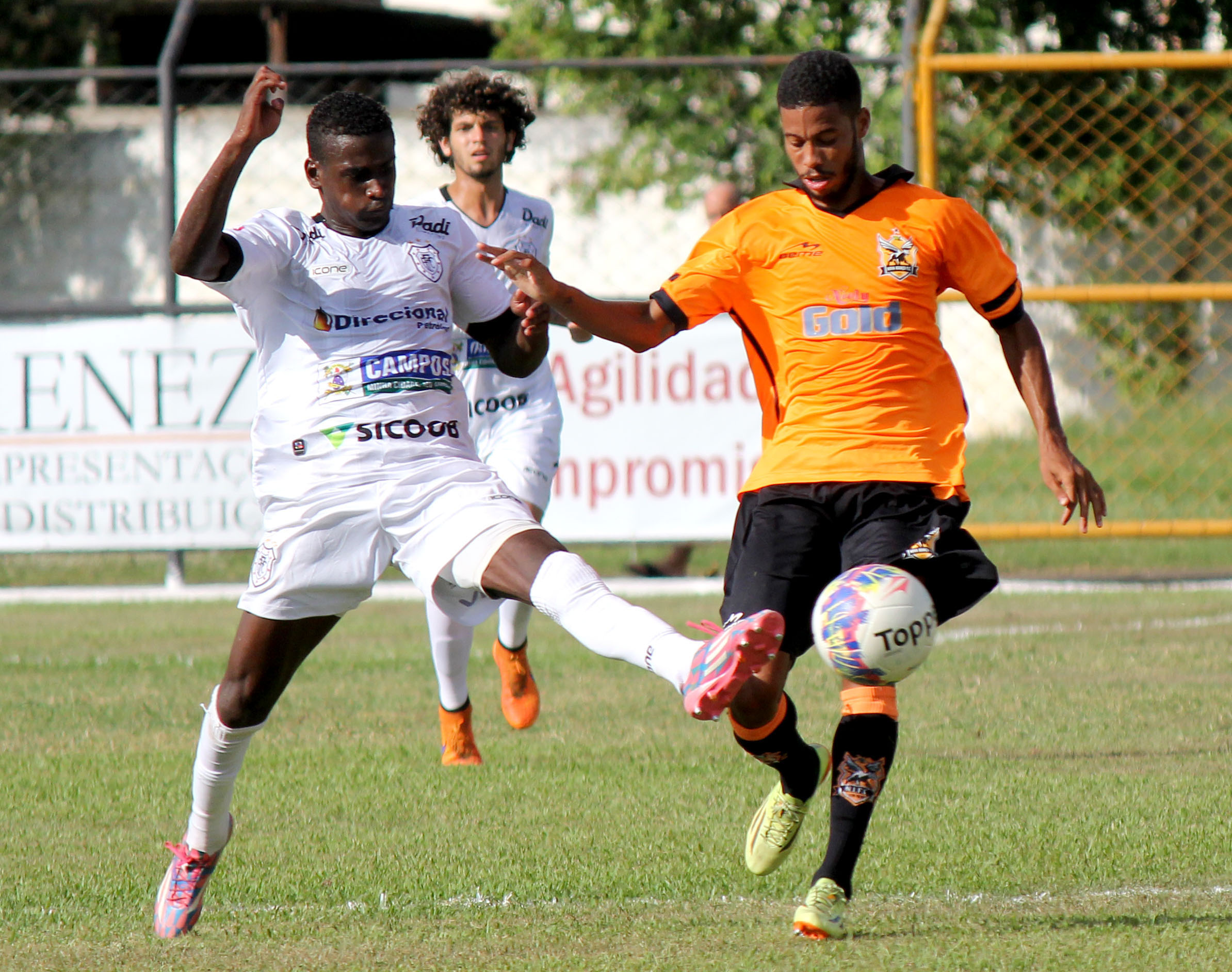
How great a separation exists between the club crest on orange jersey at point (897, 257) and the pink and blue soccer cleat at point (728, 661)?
1206 mm

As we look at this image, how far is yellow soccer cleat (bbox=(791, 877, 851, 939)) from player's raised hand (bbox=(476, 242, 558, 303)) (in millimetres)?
1569

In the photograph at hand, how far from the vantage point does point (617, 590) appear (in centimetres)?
1081

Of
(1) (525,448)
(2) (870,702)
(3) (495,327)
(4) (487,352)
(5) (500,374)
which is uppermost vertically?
(3) (495,327)

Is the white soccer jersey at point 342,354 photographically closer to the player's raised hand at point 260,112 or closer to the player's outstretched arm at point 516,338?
the player's outstretched arm at point 516,338

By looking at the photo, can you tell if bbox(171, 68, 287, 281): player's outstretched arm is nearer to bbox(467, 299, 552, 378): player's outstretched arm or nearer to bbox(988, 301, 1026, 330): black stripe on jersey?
bbox(467, 299, 552, 378): player's outstretched arm

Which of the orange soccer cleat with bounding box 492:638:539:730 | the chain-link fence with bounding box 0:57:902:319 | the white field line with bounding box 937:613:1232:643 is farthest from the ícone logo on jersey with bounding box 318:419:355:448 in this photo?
the chain-link fence with bounding box 0:57:902:319

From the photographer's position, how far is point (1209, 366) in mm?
15375

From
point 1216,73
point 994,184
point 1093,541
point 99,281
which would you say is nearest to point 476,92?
point 994,184

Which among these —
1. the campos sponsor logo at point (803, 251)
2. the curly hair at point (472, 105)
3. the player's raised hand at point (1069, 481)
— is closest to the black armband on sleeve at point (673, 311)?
the campos sponsor logo at point (803, 251)

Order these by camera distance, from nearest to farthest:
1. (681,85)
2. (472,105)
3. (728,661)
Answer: (728,661)
(472,105)
(681,85)

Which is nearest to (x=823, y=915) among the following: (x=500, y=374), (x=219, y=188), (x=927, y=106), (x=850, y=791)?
(x=850, y=791)

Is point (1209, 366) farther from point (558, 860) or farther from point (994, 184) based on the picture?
point (558, 860)

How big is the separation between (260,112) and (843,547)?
1.78m

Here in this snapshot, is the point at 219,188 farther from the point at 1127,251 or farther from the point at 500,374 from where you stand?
the point at 1127,251
